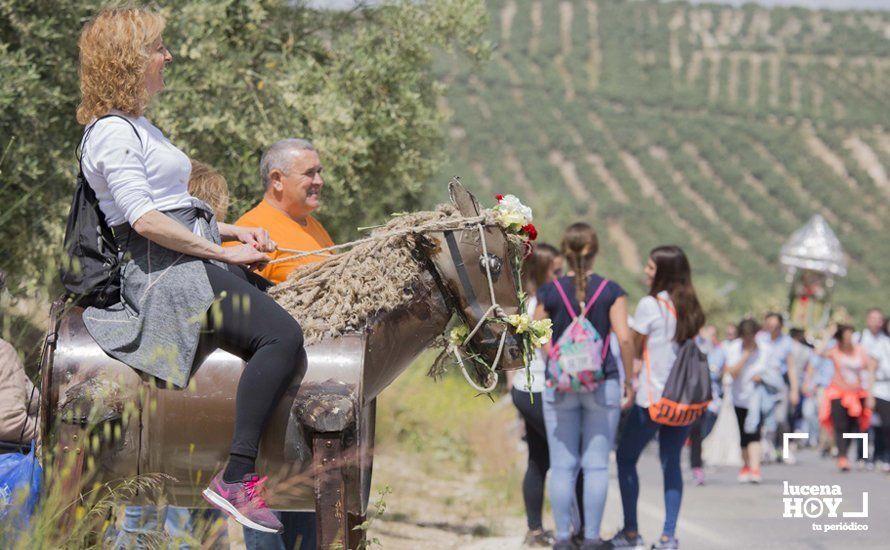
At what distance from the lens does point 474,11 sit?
10875 mm

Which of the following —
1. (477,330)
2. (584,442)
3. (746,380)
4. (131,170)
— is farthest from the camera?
(746,380)

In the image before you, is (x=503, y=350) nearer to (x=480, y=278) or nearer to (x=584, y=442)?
(x=480, y=278)

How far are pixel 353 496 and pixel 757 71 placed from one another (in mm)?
102383

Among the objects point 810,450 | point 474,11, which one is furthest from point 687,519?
point 810,450

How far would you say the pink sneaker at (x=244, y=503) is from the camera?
4605mm

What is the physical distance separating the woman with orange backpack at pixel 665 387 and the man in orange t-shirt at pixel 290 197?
3.48 m

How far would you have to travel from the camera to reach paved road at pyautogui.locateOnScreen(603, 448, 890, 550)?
376 inches

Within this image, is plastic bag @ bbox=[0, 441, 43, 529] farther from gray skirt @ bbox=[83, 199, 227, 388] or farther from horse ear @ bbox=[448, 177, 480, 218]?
horse ear @ bbox=[448, 177, 480, 218]

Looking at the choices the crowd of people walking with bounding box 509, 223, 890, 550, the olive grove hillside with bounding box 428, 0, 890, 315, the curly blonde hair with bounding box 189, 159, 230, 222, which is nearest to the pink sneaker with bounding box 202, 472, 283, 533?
the curly blonde hair with bounding box 189, 159, 230, 222

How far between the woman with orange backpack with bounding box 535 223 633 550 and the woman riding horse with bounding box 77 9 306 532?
3584 millimetres

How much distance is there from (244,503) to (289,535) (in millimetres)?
1127

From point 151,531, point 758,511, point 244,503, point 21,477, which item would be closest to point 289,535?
point 244,503

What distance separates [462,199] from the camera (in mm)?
5250

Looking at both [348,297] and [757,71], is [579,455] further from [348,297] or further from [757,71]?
[757,71]
